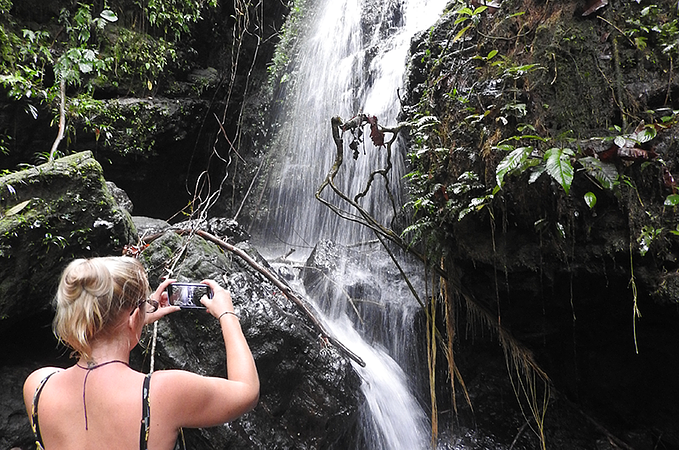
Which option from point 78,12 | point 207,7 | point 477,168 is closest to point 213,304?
point 477,168

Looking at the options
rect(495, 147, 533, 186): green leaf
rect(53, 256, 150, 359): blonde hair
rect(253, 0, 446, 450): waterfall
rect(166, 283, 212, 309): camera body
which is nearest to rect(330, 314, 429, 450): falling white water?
rect(253, 0, 446, 450): waterfall

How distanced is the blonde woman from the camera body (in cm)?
33

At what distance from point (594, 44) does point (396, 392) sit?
3960mm

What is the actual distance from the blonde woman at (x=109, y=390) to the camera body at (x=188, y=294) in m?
0.33

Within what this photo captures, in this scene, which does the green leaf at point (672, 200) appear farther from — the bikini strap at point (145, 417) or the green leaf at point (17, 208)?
the green leaf at point (17, 208)

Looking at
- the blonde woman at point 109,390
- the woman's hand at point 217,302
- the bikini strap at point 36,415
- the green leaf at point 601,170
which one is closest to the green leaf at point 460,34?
the green leaf at point 601,170

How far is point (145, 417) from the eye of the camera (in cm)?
133

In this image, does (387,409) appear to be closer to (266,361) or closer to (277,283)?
(266,361)

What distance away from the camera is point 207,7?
7.90 meters

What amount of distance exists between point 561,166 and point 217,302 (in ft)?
7.13

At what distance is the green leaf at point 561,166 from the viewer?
92.1 inches

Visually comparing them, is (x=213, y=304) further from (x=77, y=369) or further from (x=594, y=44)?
(x=594, y=44)

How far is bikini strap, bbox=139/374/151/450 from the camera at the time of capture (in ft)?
4.31

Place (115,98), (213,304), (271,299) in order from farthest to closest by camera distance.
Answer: (115,98) → (271,299) → (213,304)
